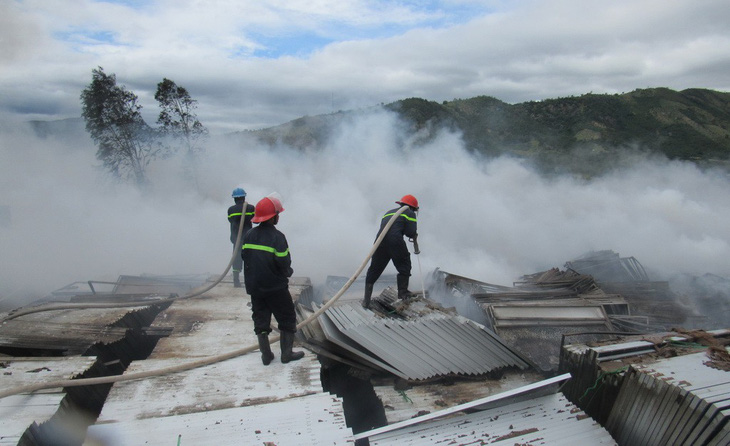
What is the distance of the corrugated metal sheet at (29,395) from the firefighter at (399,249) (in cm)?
315

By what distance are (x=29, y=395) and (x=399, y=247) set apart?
152 inches

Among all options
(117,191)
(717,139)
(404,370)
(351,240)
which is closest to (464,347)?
(404,370)

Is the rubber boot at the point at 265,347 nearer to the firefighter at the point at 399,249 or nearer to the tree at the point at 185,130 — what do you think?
the firefighter at the point at 399,249

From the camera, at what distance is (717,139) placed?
26219mm

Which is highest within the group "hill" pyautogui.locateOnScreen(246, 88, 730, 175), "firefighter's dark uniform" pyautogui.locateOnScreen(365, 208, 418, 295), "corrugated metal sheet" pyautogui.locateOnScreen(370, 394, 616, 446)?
"hill" pyautogui.locateOnScreen(246, 88, 730, 175)

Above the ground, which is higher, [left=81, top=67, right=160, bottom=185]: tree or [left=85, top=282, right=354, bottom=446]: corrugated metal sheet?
[left=81, top=67, right=160, bottom=185]: tree

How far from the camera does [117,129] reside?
55.8 feet

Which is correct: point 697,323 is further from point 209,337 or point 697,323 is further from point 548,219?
point 209,337

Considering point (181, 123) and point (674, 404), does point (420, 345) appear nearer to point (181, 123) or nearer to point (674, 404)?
point (674, 404)

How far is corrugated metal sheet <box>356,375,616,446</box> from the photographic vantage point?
297cm

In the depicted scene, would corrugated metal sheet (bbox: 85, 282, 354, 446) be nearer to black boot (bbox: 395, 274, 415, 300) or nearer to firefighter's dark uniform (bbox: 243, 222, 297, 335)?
firefighter's dark uniform (bbox: 243, 222, 297, 335)

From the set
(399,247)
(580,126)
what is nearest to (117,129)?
(399,247)

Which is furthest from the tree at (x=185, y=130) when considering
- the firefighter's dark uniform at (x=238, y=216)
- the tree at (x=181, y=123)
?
the firefighter's dark uniform at (x=238, y=216)

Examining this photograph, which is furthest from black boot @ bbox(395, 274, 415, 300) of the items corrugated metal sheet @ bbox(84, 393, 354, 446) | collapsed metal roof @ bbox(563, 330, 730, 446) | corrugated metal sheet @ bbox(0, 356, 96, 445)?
corrugated metal sheet @ bbox(0, 356, 96, 445)
